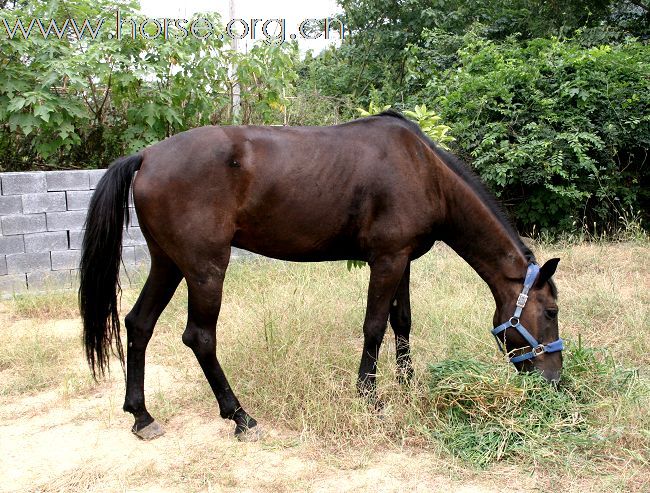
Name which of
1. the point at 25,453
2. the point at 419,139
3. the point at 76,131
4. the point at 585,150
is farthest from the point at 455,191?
the point at 76,131

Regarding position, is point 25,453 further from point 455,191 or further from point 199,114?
point 199,114

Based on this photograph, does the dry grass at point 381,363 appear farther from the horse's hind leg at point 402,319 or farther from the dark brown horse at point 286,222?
the dark brown horse at point 286,222

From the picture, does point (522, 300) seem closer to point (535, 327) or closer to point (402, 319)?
point (535, 327)

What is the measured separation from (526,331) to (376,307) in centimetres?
84

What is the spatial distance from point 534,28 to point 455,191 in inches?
320

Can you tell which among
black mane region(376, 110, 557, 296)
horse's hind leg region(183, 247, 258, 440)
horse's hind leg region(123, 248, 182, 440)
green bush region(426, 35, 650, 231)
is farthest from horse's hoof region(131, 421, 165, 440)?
green bush region(426, 35, 650, 231)

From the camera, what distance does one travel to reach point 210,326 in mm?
3309

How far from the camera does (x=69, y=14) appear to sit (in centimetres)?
654

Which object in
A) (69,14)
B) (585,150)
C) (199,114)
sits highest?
(69,14)

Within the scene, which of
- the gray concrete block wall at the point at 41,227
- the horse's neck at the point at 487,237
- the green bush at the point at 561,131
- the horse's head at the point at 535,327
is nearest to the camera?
the horse's head at the point at 535,327

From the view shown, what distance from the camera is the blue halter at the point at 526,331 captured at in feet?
11.3

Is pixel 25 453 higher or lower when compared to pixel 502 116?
lower

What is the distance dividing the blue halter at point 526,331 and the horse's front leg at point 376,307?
0.64 metres

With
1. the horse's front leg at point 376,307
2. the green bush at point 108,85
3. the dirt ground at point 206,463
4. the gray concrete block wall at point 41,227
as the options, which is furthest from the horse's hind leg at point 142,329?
the green bush at point 108,85
